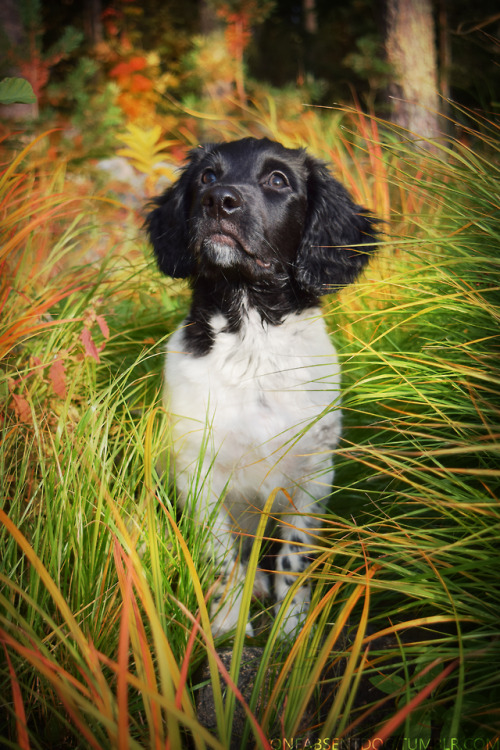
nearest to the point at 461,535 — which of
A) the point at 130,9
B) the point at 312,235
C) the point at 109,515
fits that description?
the point at 109,515

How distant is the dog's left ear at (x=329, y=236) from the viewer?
6.70 feet

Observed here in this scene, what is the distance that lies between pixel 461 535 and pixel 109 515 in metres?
0.93

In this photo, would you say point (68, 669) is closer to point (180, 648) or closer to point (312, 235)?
point (180, 648)

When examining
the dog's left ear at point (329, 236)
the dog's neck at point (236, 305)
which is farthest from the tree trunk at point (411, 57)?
the dog's neck at point (236, 305)

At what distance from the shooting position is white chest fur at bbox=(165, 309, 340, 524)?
1821mm

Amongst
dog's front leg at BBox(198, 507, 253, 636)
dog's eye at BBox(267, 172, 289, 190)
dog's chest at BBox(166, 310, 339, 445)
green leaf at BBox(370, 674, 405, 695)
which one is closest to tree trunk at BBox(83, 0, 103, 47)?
dog's eye at BBox(267, 172, 289, 190)

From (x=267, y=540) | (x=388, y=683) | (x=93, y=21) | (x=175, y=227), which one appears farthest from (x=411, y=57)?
(x=93, y=21)

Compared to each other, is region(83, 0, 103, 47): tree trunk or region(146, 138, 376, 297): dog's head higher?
region(83, 0, 103, 47): tree trunk

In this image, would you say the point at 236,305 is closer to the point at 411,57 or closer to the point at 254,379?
the point at 254,379

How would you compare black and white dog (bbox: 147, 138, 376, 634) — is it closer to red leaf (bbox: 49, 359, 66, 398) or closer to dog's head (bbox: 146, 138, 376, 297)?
dog's head (bbox: 146, 138, 376, 297)

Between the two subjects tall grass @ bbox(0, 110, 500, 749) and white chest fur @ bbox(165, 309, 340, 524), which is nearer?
tall grass @ bbox(0, 110, 500, 749)

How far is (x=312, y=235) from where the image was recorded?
2.13m

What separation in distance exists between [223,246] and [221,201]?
159mm

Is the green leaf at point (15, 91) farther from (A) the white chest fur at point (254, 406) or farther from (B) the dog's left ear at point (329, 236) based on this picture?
(B) the dog's left ear at point (329, 236)
